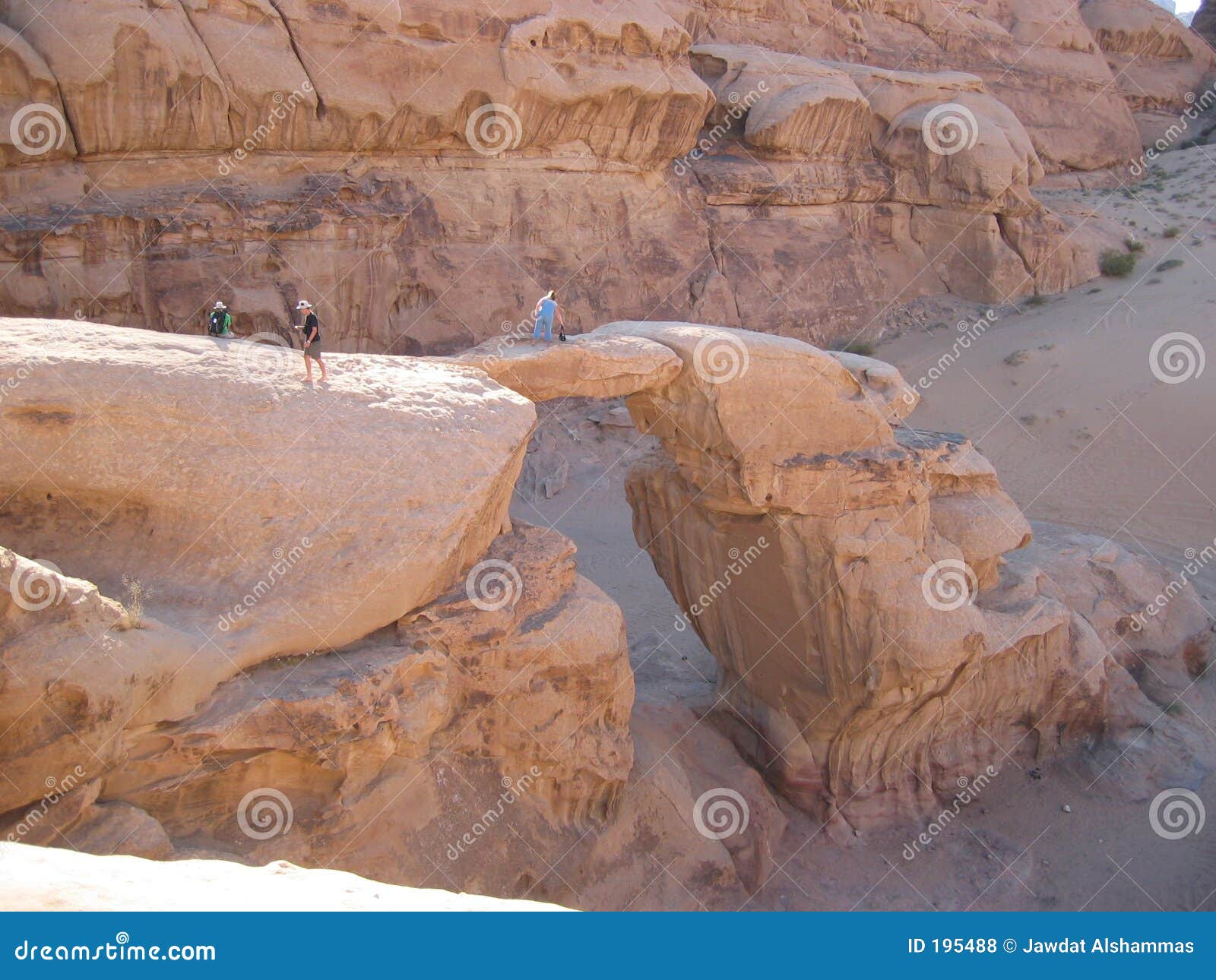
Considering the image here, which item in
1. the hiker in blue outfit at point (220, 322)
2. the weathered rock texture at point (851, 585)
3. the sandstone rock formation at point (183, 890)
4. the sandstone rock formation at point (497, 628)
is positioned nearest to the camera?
the sandstone rock formation at point (183, 890)

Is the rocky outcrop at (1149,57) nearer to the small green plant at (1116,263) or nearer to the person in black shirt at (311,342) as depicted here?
the small green plant at (1116,263)

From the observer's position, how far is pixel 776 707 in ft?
32.2

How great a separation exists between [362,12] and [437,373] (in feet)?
32.8

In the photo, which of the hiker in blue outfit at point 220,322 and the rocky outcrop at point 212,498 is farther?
the hiker in blue outfit at point 220,322

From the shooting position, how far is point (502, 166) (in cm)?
1608

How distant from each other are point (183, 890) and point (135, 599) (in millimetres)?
2460

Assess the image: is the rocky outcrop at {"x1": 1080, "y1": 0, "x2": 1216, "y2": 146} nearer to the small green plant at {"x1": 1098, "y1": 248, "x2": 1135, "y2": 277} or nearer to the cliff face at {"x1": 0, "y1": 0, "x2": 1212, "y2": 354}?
the cliff face at {"x1": 0, "y1": 0, "x2": 1212, "y2": 354}

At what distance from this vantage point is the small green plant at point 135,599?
16.4ft

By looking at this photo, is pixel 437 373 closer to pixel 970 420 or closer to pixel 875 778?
pixel 875 778

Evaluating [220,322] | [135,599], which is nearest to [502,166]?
[220,322]

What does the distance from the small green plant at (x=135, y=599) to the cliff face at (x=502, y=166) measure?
29.0 ft

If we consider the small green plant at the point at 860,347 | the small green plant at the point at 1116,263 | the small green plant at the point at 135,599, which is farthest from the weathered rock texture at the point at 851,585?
the small green plant at the point at 1116,263

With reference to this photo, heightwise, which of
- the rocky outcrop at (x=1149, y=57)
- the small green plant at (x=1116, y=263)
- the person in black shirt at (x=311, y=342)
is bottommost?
the person in black shirt at (x=311, y=342)

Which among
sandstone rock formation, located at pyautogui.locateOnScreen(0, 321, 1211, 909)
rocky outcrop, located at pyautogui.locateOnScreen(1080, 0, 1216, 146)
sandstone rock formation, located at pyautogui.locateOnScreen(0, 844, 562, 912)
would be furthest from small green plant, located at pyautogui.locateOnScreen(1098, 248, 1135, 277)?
sandstone rock formation, located at pyautogui.locateOnScreen(0, 844, 562, 912)
